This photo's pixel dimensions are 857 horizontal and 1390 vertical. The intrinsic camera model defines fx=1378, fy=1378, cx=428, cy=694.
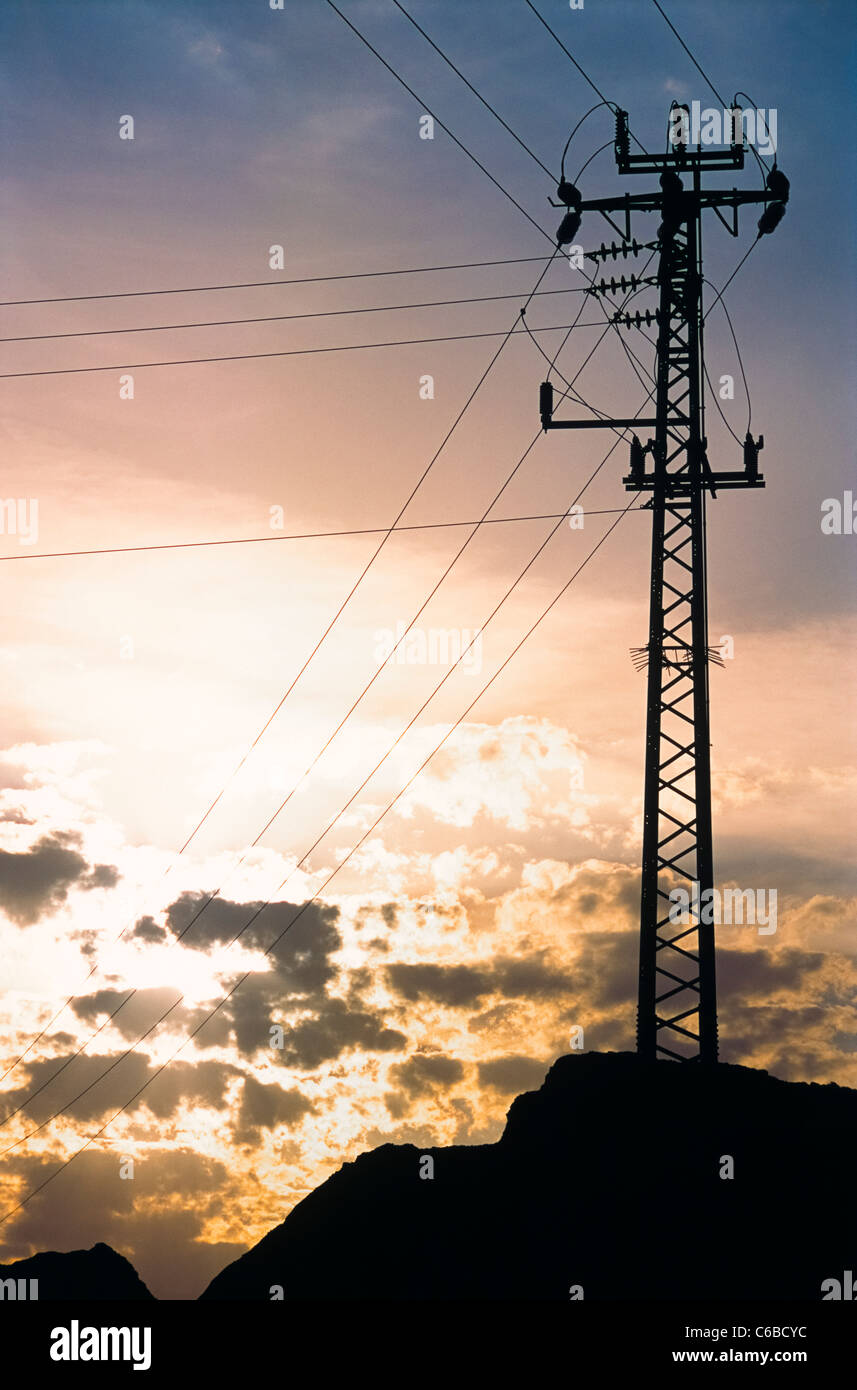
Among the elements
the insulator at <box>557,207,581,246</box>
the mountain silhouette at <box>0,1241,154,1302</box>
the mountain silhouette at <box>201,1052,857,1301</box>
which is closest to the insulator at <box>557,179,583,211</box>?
the insulator at <box>557,207,581,246</box>

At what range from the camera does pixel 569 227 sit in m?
30.7

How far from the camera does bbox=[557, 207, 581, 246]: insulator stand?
30.7 metres

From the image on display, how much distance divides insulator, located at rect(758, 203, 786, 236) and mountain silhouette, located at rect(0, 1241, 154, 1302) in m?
105

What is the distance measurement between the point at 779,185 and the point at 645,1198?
76.3 feet

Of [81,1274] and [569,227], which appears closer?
[569,227]

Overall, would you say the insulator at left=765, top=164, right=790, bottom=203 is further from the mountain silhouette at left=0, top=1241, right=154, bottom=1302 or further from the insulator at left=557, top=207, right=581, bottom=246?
the mountain silhouette at left=0, top=1241, right=154, bottom=1302

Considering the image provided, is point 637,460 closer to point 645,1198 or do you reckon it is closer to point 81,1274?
point 645,1198

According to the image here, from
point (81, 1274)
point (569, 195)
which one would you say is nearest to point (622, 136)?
point (569, 195)

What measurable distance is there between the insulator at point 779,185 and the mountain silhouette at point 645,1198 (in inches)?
757

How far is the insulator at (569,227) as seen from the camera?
30656mm
